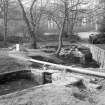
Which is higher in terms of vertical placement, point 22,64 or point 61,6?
point 61,6

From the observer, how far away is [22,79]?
8047 millimetres

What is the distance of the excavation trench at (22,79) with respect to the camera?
7039 millimetres

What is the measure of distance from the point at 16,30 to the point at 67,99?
23.4m

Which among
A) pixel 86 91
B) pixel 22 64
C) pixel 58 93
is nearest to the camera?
pixel 58 93

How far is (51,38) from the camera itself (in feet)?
94.9

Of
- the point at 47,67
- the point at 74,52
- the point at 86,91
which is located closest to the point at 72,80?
the point at 86,91

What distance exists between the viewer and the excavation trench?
7039 mm

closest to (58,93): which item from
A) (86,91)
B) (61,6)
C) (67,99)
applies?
(67,99)

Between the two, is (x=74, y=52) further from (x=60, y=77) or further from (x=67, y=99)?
(x=67, y=99)

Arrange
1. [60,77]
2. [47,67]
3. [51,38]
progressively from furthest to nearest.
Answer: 1. [51,38]
2. [47,67]
3. [60,77]

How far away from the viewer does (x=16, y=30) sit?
26234mm

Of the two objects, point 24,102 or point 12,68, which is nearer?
point 24,102

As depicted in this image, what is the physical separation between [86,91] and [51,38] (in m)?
24.2

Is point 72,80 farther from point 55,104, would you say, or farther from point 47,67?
point 47,67
